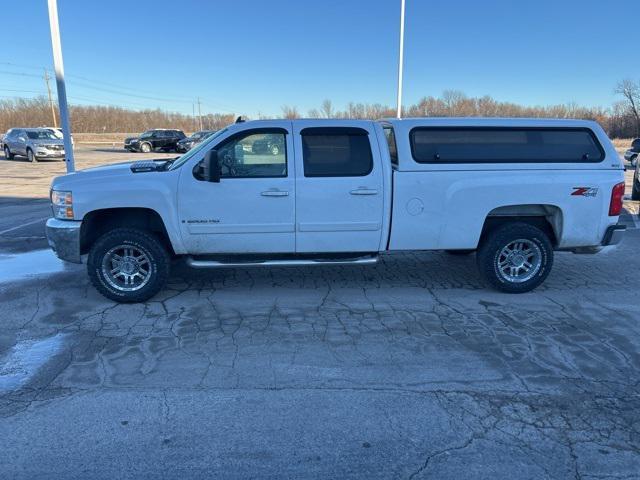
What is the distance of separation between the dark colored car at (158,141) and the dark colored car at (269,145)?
30446mm

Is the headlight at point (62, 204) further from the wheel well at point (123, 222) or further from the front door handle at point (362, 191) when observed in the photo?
the front door handle at point (362, 191)

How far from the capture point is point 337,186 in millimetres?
4988

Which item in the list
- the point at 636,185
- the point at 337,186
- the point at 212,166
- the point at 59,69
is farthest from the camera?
the point at 636,185

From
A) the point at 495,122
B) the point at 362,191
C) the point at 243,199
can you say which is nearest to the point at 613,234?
the point at 495,122

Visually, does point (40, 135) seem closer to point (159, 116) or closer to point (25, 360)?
point (25, 360)

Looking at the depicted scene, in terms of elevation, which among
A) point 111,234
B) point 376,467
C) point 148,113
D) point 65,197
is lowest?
point 376,467

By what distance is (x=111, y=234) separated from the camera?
497cm

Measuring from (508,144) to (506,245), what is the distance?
3.80 feet

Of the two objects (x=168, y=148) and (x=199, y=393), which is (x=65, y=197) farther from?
(x=168, y=148)

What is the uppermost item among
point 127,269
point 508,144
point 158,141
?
point 158,141

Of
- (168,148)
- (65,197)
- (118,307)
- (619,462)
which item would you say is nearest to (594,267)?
(619,462)

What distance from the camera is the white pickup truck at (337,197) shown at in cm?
491

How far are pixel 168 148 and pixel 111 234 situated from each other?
30.7 meters

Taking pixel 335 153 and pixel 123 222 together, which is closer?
pixel 335 153
